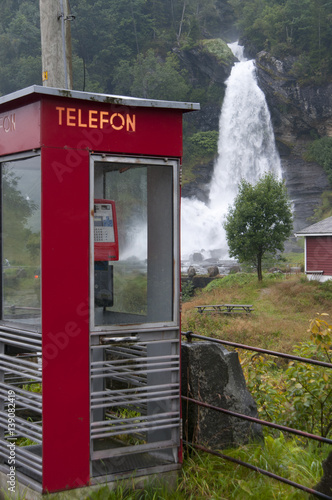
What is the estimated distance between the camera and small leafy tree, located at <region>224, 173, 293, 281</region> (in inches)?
1784

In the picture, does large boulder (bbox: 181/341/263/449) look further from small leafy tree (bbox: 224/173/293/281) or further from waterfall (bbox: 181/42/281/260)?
waterfall (bbox: 181/42/281/260)

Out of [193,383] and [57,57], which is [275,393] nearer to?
[193,383]

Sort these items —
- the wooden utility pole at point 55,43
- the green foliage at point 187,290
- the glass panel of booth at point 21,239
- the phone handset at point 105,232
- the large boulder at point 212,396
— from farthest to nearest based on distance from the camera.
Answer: the green foliage at point 187,290 → the wooden utility pole at point 55,43 → the large boulder at point 212,396 → the phone handset at point 105,232 → the glass panel of booth at point 21,239

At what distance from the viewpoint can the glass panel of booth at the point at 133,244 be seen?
482 cm

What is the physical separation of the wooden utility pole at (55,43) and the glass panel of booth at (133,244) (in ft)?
8.02

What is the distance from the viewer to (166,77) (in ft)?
290

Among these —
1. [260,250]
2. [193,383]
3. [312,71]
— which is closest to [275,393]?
[193,383]

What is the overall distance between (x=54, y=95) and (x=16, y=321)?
1741 millimetres

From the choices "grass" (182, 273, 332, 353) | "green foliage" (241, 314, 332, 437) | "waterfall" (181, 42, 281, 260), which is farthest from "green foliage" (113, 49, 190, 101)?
"green foliage" (241, 314, 332, 437)

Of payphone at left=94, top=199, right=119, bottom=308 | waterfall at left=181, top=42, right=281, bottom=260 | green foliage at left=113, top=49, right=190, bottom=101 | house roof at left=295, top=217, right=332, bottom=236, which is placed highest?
green foliage at left=113, top=49, right=190, bottom=101

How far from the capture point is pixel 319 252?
140 feet

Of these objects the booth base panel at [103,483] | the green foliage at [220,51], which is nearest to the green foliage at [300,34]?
the green foliage at [220,51]

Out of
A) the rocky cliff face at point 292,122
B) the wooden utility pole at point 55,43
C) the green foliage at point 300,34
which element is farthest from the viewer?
the green foliage at point 300,34

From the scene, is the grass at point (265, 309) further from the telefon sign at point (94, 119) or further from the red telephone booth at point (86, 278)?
the telefon sign at point (94, 119)
